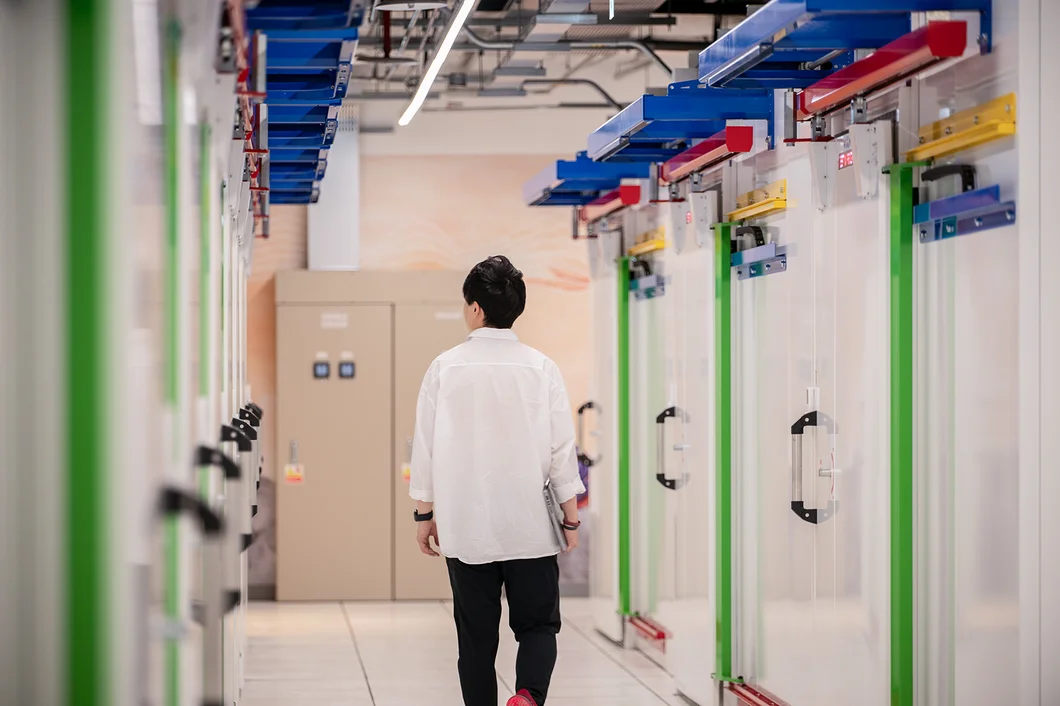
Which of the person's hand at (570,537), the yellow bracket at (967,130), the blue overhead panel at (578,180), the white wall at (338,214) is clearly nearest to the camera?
the yellow bracket at (967,130)

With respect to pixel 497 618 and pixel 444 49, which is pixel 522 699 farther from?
pixel 444 49

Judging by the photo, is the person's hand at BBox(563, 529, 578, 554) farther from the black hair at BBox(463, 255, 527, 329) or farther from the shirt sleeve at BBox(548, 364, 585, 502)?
the black hair at BBox(463, 255, 527, 329)

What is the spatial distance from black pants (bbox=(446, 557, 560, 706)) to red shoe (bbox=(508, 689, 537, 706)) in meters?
0.03

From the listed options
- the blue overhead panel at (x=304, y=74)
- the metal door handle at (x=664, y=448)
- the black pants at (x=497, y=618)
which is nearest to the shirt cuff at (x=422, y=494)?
the black pants at (x=497, y=618)

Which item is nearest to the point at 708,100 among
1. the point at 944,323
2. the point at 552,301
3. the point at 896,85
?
the point at 896,85

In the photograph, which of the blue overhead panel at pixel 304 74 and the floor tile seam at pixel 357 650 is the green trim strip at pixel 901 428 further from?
the floor tile seam at pixel 357 650

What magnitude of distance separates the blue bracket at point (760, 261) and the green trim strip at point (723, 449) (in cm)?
8

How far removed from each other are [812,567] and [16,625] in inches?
138

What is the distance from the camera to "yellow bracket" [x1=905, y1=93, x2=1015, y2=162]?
323cm

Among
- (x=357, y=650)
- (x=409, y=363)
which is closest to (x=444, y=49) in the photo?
(x=357, y=650)

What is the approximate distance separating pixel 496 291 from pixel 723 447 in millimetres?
1502

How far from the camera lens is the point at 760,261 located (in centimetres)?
504

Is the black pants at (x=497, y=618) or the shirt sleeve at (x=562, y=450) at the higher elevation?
the shirt sleeve at (x=562, y=450)

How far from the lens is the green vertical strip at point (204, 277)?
2549 mm
